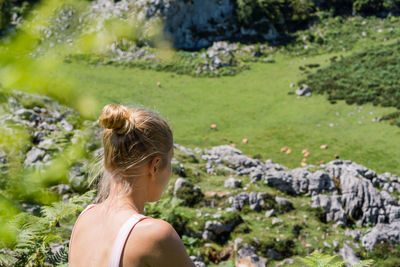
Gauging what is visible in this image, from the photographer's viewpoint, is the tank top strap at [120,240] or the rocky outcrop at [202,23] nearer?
the tank top strap at [120,240]

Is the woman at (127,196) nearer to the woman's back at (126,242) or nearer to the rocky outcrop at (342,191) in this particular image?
the woman's back at (126,242)

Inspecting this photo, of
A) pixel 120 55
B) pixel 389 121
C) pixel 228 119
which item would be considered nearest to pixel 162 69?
pixel 120 55

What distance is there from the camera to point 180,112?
81.9 ft

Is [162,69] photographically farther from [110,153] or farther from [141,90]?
[110,153]

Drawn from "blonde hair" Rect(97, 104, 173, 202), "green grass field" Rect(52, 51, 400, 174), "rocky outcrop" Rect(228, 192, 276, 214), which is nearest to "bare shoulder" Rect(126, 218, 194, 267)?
"blonde hair" Rect(97, 104, 173, 202)

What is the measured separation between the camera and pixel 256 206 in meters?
9.95

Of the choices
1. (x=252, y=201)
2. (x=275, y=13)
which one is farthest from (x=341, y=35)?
(x=252, y=201)

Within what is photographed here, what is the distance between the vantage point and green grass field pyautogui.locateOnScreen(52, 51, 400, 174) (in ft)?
59.8

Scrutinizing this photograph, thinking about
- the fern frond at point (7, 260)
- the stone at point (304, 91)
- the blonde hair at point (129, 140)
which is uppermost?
the blonde hair at point (129, 140)

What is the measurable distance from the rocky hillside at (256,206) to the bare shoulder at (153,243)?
544 cm

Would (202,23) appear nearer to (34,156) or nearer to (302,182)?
(302,182)

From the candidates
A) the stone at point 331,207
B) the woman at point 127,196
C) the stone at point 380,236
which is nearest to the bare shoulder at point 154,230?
the woman at point 127,196

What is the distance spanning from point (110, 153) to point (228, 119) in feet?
70.0

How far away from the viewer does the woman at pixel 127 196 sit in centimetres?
192
